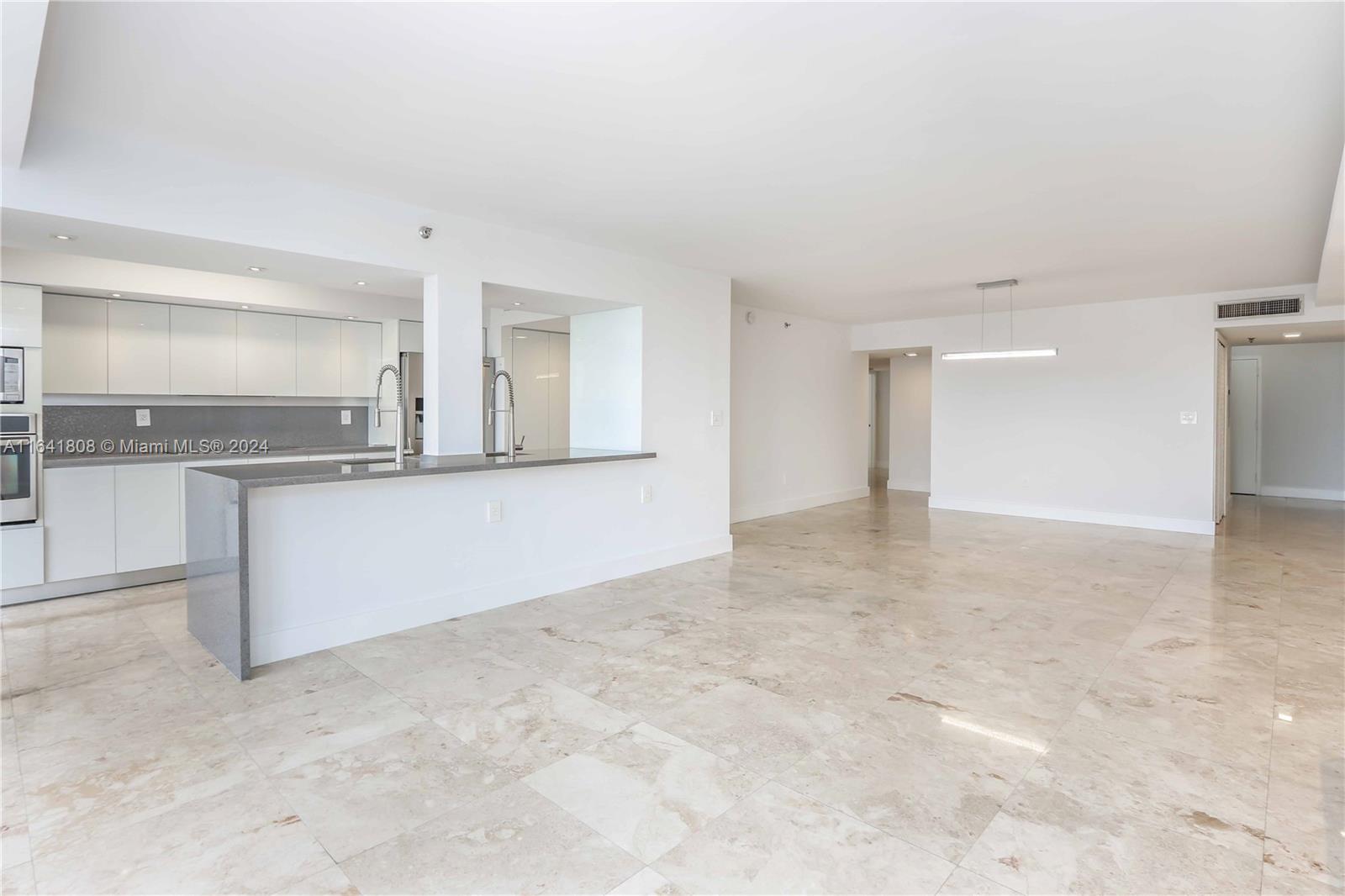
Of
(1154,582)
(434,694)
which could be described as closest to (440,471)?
(434,694)

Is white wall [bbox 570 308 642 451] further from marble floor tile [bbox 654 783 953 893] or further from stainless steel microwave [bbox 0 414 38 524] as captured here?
stainless steel microwave [bbox 0 414 38 524]

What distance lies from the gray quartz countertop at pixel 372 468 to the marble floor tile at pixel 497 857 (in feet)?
6.35

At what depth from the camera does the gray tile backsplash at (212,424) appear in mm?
5164

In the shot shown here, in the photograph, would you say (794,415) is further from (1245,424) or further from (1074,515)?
(1245,424)

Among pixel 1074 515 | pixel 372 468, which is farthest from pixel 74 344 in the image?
pixel 1074 515

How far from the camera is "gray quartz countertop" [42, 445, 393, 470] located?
4.46 metres

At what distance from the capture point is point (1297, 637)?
12.4 feet

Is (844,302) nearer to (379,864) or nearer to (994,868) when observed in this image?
(994,868)

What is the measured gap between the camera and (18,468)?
425cm

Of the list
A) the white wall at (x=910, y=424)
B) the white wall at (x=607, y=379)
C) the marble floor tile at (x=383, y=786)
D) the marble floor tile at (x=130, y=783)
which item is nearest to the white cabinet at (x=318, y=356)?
the white wall at (x=607, y=379)

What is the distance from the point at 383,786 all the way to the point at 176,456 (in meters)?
3.93

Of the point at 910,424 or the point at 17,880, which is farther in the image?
the point at 910,424

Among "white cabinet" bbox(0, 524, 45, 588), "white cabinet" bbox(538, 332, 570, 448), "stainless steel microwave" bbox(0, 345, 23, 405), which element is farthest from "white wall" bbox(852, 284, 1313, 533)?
"white cabinet" bbox(0, 524, 45, 588)

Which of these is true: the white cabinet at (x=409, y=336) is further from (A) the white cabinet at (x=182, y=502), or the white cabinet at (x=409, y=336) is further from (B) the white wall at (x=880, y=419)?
(B) the white wall at (x=880, y=419)
